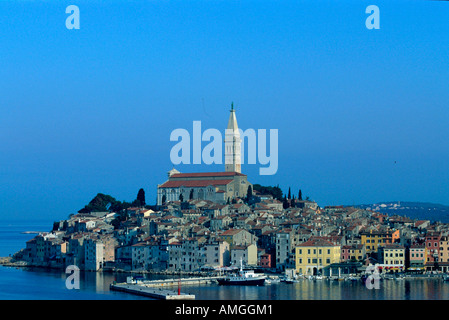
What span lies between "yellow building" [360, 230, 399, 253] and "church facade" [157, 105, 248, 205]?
532 centimetres

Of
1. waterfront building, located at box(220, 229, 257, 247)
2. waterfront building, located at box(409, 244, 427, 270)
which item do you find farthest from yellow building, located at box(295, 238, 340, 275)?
waterfront building, located at box(220, 229, 257, 247)

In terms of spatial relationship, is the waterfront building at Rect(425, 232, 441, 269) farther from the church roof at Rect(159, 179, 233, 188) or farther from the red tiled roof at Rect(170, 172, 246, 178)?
the red tiled roof at Rect(170, 172, 246, 178)

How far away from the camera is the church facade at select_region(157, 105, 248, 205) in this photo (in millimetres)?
16719

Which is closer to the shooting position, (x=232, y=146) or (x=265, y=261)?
(x=265, y=261)

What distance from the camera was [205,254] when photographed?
11.1 meters

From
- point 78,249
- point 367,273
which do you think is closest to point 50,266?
point 78,249

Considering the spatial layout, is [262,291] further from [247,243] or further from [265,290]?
[247,243]

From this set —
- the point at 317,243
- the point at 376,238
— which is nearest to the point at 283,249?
the point at 317,243

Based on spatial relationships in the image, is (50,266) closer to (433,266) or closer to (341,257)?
(341,257)

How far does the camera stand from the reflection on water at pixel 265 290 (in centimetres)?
775

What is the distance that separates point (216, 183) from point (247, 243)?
5.62 m

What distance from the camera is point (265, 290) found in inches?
340
